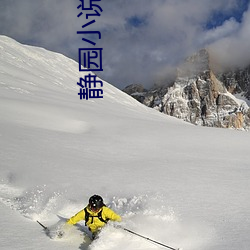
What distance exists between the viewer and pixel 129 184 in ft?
26.9

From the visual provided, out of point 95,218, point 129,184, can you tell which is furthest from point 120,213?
point 129,184

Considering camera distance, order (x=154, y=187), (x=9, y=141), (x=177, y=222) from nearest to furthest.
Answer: (x=177, y=222) → (x=154, y=187) → (x=9, y=141)

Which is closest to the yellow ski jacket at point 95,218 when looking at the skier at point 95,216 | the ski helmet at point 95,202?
the skier at point 95,216

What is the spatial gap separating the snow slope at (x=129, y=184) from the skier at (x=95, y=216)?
215 millimetres

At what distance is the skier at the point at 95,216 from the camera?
5.73 m

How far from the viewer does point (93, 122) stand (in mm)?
18547

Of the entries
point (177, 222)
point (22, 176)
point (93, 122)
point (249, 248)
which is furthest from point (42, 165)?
point (93, 122)

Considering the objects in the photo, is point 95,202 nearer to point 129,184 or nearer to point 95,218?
point 95,218

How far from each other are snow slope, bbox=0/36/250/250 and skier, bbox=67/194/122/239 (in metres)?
0.21

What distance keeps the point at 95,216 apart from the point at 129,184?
2.47 m

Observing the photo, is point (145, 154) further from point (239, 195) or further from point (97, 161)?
point (239, 195)

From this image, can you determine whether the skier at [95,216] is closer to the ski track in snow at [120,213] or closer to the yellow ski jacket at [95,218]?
the yellow ski jacket at [95,218]

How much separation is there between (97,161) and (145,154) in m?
2.30

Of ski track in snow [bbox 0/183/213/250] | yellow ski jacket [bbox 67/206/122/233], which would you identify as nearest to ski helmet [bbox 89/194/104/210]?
yellow ski jacket [bbox 67/206/122/233]
